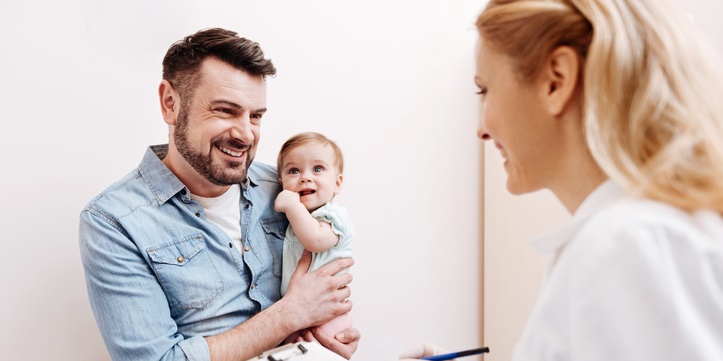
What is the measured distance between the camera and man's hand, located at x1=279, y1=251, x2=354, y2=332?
1458mm

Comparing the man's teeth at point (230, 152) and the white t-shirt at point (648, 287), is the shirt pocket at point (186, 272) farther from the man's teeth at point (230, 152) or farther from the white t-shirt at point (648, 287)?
the white t-shirt at point (648, 287)

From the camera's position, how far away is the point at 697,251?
63cm

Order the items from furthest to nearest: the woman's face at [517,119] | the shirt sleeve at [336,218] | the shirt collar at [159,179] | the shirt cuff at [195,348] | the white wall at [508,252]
→ the white wall at [508,252], the shirt sleeve at [336,218], the shirt collar at [159,179], the shirt cuff at [195,348], the woman's face at [517,119]

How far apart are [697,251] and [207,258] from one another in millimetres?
1106

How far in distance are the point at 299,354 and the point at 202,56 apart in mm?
787

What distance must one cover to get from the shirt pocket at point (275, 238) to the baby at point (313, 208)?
0.07 feet

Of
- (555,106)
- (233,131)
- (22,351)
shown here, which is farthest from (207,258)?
(555,106)

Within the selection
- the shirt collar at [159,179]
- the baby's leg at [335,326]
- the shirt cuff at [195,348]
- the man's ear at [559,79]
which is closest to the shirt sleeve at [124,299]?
the shirt cuff at [195,348]

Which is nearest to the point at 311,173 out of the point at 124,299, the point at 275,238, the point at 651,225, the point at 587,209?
the point at 275,238

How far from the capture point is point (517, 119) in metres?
0.91

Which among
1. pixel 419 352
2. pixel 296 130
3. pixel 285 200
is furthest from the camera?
pixel 296 130

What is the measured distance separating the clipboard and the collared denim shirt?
149 millimetres

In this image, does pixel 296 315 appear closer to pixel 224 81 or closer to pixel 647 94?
pixel 224 81

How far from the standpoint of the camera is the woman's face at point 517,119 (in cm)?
88
